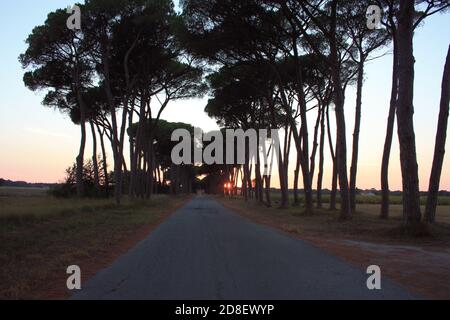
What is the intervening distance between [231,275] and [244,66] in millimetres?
28098

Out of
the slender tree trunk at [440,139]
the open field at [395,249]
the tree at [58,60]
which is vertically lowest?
the open field at [395,249]

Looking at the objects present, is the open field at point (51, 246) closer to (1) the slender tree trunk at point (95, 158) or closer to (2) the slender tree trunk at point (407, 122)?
(2) the slender tree trunk at point (407, 122)

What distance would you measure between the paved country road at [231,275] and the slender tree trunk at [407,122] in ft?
14.4

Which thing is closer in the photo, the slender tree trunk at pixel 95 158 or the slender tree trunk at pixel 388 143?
the slender tree trunk at pixel 388 143

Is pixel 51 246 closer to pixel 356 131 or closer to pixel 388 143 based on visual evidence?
pixel 388 143

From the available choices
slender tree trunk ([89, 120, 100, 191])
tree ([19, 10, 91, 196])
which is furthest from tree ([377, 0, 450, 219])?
slender tree trunk ([89, 120, 100, 191])

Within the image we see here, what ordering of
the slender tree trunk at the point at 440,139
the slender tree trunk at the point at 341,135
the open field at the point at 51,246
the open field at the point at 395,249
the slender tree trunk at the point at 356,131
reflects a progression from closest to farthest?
1. the open field at the point at 51,246
2. the open field at the point at 395,249
3. the slender tree trunk at the point at 440,139
4. the slender tree trunk at the point at 341,135
5. the slender tree trunk at the point at 356,131

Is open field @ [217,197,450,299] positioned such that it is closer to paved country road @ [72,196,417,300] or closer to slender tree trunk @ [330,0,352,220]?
paved country road @ [72,196,417,300]

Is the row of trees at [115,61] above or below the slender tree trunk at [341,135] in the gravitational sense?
above

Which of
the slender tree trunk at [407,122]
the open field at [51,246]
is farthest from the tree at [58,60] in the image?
the slender tree trunk at [407,122]

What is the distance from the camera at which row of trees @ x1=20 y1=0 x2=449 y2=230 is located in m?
23.4

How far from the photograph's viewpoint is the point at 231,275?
374 inches

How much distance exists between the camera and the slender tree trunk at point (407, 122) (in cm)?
1723
